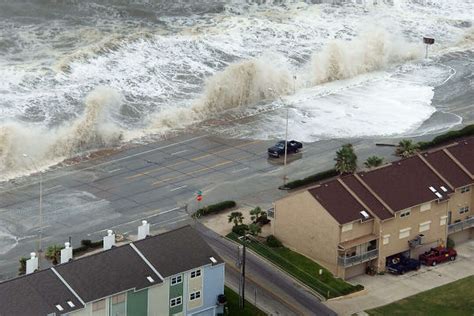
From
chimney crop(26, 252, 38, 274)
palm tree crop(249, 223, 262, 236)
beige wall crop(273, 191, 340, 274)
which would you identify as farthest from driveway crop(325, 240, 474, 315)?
chimney crop(26, 252, 38, 274)

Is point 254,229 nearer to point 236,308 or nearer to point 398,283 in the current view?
point 236,308

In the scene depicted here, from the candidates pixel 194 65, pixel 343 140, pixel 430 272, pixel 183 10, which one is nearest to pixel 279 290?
pixel 430 272

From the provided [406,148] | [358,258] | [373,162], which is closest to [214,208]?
[358,258]

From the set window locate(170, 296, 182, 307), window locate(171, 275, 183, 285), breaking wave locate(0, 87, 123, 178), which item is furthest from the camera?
breaking wave locate(0, 87, 123, 178)

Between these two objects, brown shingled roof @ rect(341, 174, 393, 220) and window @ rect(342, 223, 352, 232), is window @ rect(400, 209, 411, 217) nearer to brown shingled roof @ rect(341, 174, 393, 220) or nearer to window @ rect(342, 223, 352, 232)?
brown shingled roof @ rect(341, 174, 393, 220)

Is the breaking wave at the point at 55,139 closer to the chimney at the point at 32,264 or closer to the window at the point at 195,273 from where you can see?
the chimney at the point at 32,264

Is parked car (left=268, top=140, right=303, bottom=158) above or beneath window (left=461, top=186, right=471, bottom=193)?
beneath

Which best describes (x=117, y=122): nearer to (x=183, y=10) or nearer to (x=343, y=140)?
(x=343, y=140)
